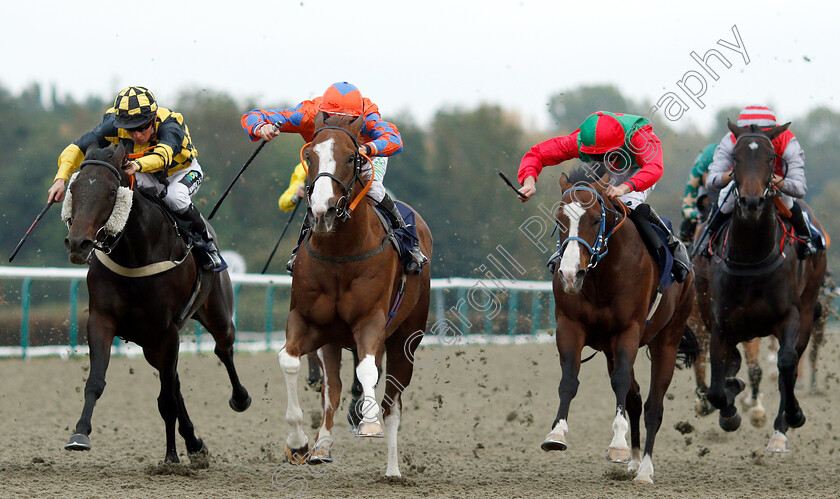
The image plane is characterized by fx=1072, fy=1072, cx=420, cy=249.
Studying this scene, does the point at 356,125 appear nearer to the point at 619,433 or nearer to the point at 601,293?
the point at 601,293

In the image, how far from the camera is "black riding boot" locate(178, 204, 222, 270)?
6590 millimetres

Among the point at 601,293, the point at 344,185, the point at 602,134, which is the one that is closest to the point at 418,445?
the point at 601,293

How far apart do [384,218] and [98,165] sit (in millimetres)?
1525

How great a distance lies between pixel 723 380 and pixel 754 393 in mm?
1798

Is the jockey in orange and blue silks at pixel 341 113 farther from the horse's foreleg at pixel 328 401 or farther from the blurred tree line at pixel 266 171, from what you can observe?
the blurred tree line at pixel 266 171

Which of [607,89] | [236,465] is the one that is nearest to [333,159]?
[236,465]

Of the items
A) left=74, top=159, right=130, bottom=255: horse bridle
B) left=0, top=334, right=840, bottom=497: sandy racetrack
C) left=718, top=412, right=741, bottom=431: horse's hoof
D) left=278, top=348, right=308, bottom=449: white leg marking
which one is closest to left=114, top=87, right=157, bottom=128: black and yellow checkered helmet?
left=74, top=159, right=130, bottom=255: horse bridle

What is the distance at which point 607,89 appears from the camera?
140ft

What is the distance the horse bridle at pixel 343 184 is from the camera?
16.1 ft

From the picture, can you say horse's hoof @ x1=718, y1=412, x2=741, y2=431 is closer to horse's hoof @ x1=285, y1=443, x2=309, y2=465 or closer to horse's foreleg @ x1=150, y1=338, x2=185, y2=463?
horse's hoof @ x1=285, y1=443, x2=309, y2=465

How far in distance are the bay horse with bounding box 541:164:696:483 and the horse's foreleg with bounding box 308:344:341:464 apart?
1.08m

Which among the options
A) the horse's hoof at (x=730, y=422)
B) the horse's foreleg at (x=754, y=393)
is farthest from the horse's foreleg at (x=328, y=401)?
the horse's foreleg at (x=754, y=393)

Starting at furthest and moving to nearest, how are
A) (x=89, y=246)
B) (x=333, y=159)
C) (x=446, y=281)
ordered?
(x=446, y=281)
(x=89, y=246)
(x=333, y=159)

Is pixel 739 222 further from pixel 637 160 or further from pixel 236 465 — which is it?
pixel 236 465
